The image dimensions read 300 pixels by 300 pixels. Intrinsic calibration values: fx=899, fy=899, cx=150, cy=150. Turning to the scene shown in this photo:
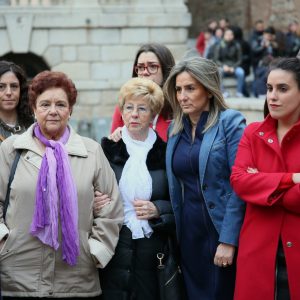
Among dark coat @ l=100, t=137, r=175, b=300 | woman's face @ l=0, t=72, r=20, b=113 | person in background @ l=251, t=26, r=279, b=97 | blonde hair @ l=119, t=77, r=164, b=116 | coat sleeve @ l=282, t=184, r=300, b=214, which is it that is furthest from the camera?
person in background @ l=251, t=26, r=279, b=97

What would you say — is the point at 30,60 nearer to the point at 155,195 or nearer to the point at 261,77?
the point at 261,77

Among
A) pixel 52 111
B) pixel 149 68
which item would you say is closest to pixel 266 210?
pixel 52 111

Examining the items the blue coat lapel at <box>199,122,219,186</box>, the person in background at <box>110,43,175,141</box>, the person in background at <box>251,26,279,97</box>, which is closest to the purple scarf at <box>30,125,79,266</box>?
the blue coat lapel at <box>199,122,219,186</box>

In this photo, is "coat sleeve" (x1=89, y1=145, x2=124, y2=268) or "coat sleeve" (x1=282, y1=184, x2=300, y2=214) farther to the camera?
"coat sleeve" (x1=89, y1=145, x2=124, y2=268)

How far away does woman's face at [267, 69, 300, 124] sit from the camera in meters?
5.18

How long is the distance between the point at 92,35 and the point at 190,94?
12.1 metres

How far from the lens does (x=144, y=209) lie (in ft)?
18.7

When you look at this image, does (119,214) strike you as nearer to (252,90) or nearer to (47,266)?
(47,266)

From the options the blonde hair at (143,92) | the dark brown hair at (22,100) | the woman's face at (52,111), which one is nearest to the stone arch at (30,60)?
the dark brown hair at (22,100)

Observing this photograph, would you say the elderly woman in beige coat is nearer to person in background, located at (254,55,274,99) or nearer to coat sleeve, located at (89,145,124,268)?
coat sleeve, located at (89,145,124,268)

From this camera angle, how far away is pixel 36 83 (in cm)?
555

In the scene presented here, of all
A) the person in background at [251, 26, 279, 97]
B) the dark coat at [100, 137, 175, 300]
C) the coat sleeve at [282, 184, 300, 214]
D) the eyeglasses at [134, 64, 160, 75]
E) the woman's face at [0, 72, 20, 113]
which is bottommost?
the dark coat at [100, 137, 175, 300]

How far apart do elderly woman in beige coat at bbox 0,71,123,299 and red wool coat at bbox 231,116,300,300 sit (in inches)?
33.0

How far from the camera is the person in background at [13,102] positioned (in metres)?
6.34
